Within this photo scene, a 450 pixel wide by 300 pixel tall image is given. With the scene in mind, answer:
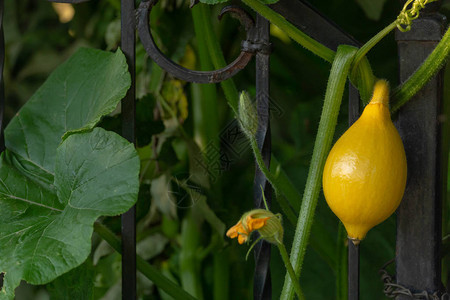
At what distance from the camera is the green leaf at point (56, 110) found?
83 centimetres

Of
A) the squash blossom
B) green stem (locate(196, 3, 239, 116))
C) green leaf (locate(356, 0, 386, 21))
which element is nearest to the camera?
the squash blossom

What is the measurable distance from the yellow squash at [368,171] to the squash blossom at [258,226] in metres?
0.07

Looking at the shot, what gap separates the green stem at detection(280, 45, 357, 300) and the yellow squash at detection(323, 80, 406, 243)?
0.07 feet

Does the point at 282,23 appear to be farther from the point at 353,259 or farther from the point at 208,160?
the point at 208,160

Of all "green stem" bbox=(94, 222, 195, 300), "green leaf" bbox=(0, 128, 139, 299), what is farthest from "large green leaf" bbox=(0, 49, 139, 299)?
"green stem" bbox=(94, 222, 195, 300)

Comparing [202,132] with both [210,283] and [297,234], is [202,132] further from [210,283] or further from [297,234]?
[297,234]

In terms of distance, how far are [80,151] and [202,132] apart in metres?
0.43

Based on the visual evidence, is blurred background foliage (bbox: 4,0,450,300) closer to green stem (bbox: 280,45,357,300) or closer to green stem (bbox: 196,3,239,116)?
green stem (bbox: 196,3,239,116)

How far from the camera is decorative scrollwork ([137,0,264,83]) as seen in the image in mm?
694

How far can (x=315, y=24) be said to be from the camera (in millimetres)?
684

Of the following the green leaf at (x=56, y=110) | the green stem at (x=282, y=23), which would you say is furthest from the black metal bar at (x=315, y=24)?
the green leaf at (x=56, y=110)

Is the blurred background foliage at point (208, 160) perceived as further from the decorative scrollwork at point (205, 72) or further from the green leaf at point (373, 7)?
the decorative scrollwork at point (205, 72)

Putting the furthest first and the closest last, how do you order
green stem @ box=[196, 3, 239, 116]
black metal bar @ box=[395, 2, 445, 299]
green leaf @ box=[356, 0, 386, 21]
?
green leaf @ box=[356, 0, 386, 21] → green stem @ box=[196, 3, 239, 116] → black metal bar @ box=[395, 2, 445, 299]

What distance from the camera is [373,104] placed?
63 centimetres
